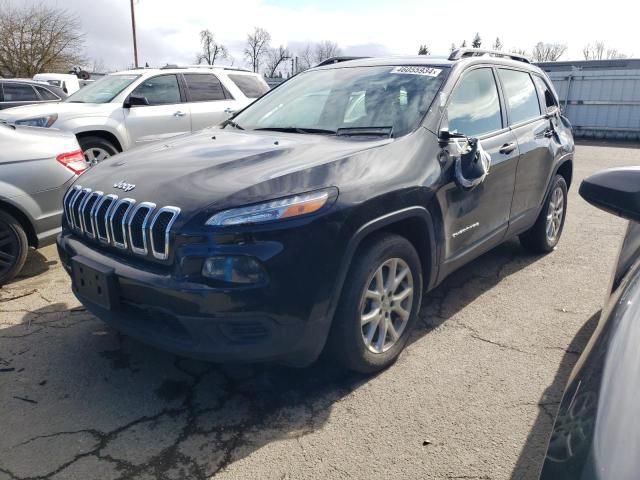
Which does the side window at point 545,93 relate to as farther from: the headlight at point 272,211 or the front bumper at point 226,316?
the front bumper at point 226,316

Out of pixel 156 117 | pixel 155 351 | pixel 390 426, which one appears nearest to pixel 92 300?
pixel 155 351

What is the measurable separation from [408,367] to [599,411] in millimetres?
1918

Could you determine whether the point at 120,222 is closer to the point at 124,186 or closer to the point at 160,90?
the point at 124,186

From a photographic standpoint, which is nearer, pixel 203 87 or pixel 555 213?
pixel 555 213

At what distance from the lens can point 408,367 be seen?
9.89ft

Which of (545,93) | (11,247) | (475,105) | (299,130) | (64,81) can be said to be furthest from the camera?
(64,81)

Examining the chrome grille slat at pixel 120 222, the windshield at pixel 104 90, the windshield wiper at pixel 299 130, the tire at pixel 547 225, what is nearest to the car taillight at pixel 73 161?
the windshield wiper at pixel 299 130

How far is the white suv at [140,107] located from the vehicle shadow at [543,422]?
608 centimetres

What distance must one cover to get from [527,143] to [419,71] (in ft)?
4.11

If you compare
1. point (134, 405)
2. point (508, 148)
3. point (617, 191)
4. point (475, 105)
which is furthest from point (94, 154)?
point (617, 191)

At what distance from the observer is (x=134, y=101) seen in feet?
23.6

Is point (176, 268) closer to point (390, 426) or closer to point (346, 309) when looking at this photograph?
point (346, 309)

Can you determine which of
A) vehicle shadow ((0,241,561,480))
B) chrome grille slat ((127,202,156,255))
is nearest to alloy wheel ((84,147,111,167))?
vehicle shadow ((0,241,561,480))

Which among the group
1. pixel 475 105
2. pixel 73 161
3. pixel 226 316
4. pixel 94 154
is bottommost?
pixel 94 154
